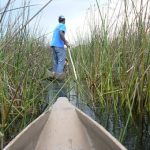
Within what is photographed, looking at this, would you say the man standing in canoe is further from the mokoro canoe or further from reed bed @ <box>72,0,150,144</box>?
the mokoro canoe

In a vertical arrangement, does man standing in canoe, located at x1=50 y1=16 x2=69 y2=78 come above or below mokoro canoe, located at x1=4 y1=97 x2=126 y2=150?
above

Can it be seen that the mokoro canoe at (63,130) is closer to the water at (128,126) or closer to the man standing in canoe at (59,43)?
the water at (128,126)

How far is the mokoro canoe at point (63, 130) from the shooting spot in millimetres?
3031

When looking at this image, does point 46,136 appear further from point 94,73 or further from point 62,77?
point 62,77

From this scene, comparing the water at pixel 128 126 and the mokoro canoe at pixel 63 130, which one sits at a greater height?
the mokoro canoe at pixel 63 130

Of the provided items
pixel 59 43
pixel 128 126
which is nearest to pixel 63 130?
pixel 128 126

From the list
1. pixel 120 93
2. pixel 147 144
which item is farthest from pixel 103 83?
pixel 147 144

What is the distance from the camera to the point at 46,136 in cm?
321

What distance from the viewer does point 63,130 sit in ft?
10.7

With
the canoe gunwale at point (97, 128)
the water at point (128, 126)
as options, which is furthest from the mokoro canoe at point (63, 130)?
the water at point (128, 126)

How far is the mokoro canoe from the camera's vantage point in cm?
303

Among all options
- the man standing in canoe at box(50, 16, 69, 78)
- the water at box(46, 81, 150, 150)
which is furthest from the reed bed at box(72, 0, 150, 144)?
the man standing in canoe at box(50, 16, 69, 78)

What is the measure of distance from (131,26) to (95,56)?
4.08 feet

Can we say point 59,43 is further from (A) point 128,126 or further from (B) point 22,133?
(B) point 22,133
